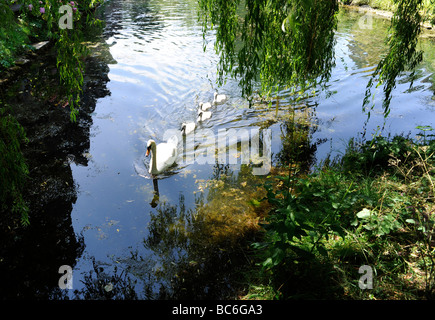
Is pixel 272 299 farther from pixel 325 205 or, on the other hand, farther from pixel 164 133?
pixel 164 133

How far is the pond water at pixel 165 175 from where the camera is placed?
3.62 meters

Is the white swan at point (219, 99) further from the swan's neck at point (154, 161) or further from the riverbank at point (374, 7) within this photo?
the riverbank at point (374, 7)

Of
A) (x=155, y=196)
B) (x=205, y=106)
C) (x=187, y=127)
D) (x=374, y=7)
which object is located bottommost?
(x=155, y=196)

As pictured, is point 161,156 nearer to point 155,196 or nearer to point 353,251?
point 155,196

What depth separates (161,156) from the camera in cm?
558

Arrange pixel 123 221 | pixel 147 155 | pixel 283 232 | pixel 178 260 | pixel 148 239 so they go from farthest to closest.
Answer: pixel 147 155, pixel 123 221, pixel 148 239, pixel 178 260, pixel 283 232

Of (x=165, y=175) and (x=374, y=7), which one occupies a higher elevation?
(x=374, y=7)

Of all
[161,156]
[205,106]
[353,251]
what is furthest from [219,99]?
[353,251]

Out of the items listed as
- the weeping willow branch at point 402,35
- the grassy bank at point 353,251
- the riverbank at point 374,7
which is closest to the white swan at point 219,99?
the weeping willow branch at point 402,35

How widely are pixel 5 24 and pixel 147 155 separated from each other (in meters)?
3.13

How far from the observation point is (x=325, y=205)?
3.31 metres

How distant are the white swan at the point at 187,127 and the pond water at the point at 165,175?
0.17m

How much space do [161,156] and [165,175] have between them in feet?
1.24

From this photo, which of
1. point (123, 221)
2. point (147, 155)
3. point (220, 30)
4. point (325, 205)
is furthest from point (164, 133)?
point (325, 205)
